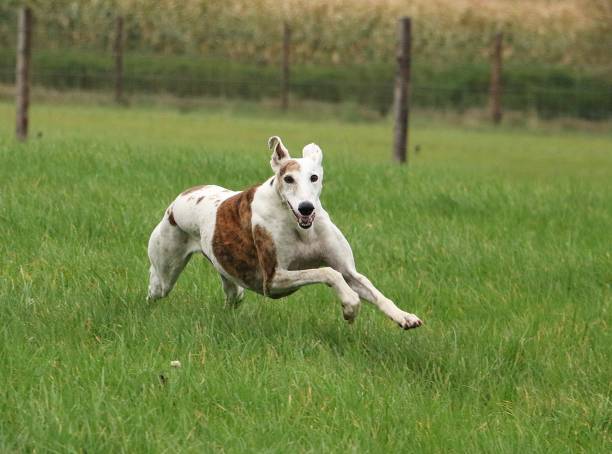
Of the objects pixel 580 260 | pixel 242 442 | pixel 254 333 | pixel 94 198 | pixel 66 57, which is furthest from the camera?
pixel 66 57

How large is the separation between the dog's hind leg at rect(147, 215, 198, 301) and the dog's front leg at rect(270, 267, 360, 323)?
842 millimetres

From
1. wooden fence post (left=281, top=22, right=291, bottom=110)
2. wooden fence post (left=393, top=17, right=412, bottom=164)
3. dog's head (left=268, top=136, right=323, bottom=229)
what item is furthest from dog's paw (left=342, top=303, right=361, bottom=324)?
wooden fence post (left=281, top=22, right=291, bottom=110)

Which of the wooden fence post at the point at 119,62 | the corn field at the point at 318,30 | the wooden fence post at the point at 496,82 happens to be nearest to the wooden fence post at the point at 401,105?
the wooden fence post at the point at 496,82

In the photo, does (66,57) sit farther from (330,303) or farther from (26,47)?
(330,303)

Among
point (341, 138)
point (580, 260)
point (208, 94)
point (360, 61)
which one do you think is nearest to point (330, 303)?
point (580, 260)

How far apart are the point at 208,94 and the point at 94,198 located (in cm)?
1782

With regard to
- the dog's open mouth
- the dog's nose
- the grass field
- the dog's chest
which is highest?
the dog's nose

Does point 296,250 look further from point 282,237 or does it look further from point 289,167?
point 289,167

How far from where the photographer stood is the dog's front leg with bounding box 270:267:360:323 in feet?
17.1

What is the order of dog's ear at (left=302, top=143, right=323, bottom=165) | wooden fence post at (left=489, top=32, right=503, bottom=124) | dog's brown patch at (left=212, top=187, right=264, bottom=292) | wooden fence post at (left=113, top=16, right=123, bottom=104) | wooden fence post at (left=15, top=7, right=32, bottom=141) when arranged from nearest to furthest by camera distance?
dog's ear at (left=302, top=143, right=323, bottom=165) → dog's brown patch at (left=212, top=187, right=264, bottom=292) → wooden fence post at (left=15, top=7, right=32, bottom=141) → wooden fence post at (left=489, top=32, right=503, bottom=124) → wooden fence post at (left=113, top=16, right=123, bottom=104)

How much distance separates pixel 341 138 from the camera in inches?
798

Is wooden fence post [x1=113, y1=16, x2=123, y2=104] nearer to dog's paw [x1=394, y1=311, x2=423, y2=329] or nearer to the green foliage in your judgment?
the green foliage

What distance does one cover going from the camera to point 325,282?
5.29 metres

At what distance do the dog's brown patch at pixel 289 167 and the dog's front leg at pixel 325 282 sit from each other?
47 cm
